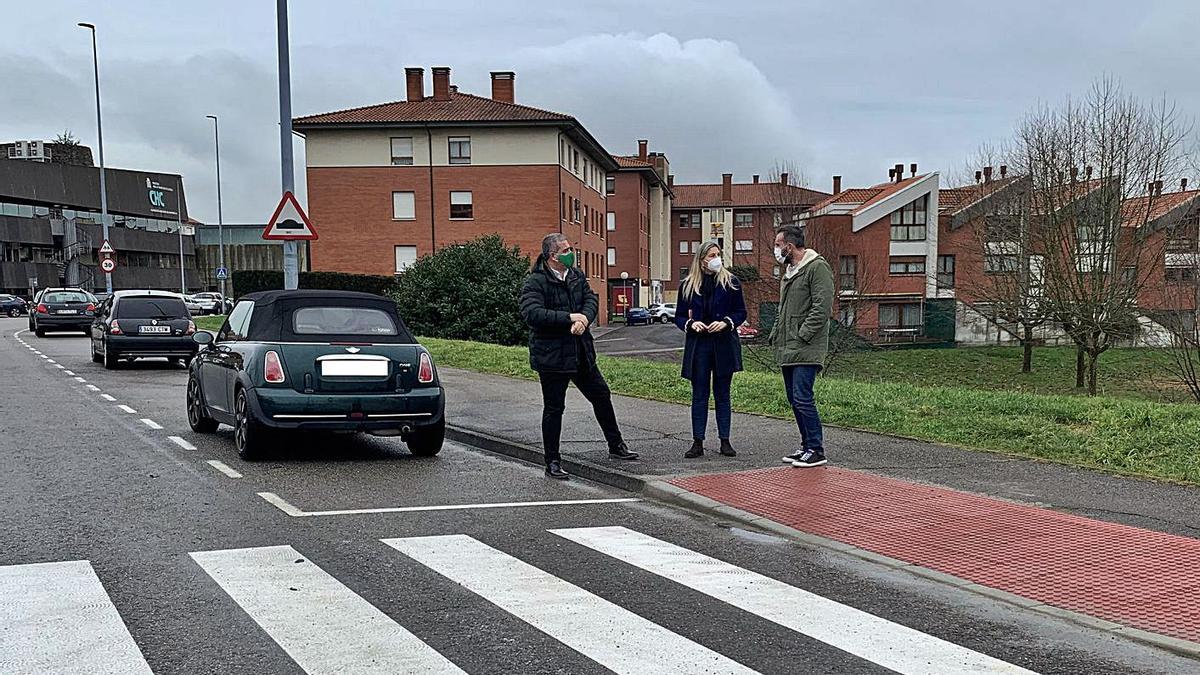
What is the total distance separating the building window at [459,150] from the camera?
55.8 m

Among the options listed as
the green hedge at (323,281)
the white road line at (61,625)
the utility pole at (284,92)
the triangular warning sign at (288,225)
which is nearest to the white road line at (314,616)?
the white road line at (61,625)

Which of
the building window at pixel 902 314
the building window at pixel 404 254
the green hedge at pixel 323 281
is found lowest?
the building window at pixel 902 314

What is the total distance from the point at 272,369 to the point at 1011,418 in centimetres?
679

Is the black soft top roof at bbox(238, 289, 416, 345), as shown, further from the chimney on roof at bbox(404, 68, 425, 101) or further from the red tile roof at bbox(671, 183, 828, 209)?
the red tile roof at bbox(671, 183, 828, 209)

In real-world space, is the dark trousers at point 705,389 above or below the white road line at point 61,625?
above

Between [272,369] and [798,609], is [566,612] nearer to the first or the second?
[798,609]

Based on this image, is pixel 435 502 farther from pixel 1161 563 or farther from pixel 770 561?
pixel 1161 563

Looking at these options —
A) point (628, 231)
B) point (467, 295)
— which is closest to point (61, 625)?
point (467, 295)

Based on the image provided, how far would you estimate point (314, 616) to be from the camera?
4918 mm

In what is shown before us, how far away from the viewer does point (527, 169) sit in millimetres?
55062

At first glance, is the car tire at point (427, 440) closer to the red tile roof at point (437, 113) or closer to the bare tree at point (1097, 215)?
the bare tree at point (1097, 215)

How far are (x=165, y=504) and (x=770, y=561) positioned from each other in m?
4.20

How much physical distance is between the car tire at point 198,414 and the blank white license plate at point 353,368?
7.92 ft

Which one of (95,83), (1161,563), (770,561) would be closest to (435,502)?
(770,561)
